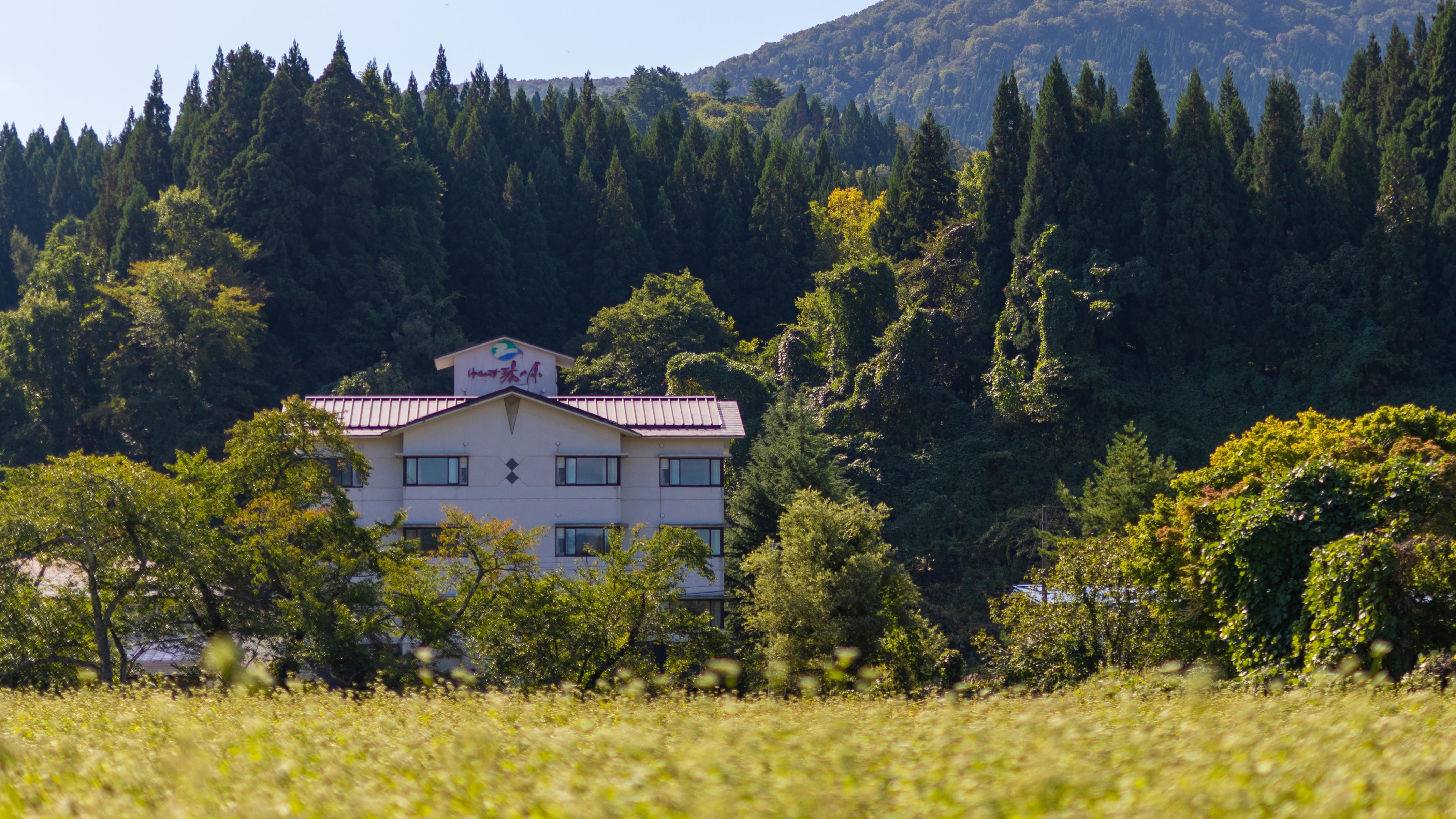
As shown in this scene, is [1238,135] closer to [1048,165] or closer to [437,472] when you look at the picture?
[1048,165]

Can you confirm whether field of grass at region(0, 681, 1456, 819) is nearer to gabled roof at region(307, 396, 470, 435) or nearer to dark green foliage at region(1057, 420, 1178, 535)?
gabled roof at region(307, 396, 470, 435)

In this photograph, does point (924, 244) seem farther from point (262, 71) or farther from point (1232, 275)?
point (262, 71)

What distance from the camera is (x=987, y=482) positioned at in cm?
5172

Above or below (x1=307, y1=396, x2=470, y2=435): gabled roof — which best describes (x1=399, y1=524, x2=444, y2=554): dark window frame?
below

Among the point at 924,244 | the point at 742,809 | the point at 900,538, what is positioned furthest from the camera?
the point at 924,244

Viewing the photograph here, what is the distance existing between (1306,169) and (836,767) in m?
56.3

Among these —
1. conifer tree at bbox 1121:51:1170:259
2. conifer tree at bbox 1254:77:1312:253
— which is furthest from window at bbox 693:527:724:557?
conifer tree at bbox 1254:77:1312:253

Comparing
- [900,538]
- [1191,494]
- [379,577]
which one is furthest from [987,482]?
[379,577]

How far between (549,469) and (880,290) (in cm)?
2584

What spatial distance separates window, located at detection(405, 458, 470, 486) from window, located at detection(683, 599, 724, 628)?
686cm

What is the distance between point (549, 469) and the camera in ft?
120

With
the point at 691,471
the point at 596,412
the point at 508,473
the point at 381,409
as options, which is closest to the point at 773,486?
the point at 691,471

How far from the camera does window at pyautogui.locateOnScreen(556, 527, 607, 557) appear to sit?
35938 mm

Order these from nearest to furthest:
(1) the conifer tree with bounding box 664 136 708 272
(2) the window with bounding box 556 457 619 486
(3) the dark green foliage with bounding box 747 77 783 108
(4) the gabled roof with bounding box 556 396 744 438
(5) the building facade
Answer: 1. (5) the building facade
2. (2) the window with bounding box 556 457 619 486
3. (4) the gabled roof with bounding box 556 396 744 438
4. (1) the conifer tree with bounding box 664 136 708 272
5. (3) the dark green foliage with bounding box 747 77 783 108
